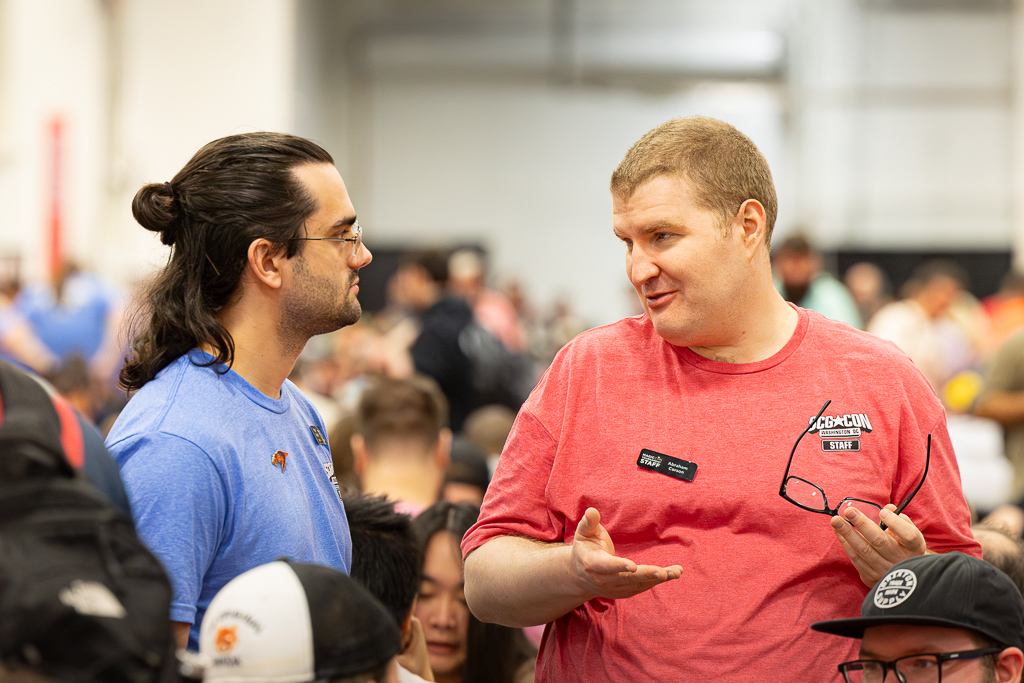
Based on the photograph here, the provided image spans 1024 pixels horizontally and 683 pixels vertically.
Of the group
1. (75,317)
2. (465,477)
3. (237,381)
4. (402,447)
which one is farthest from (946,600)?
(75,317)

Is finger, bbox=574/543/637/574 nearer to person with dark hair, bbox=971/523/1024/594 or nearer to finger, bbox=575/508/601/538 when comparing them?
finger, bbox=575/508/601/538

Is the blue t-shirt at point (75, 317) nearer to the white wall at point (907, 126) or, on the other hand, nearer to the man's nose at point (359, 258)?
the man's nose at point (359, 258)

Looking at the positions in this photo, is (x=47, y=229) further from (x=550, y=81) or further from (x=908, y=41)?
(x=908, y=41)

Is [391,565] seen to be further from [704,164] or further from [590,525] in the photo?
[704,164]

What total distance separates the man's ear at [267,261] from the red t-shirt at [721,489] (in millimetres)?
514

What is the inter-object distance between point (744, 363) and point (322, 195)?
830mm

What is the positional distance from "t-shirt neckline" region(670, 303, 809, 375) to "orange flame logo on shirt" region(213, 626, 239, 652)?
Result: 1.00m

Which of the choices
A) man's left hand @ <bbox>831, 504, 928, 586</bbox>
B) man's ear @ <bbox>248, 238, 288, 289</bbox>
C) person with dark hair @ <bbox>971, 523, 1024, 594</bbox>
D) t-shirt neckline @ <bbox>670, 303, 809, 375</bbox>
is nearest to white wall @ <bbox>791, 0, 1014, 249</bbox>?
person with dark hair @ <bbox>971, 523, 1024, 594</bbox>

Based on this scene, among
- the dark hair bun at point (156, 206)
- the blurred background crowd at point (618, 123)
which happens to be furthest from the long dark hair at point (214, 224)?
the blurred background crowd at point (618, 123)

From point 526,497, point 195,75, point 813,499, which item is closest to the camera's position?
point 813,499

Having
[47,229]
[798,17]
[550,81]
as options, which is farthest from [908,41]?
[47,229]

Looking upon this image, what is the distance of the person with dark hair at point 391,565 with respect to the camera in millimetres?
2217

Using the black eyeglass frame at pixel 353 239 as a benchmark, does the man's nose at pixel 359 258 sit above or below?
below

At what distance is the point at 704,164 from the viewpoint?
185 centimetres
